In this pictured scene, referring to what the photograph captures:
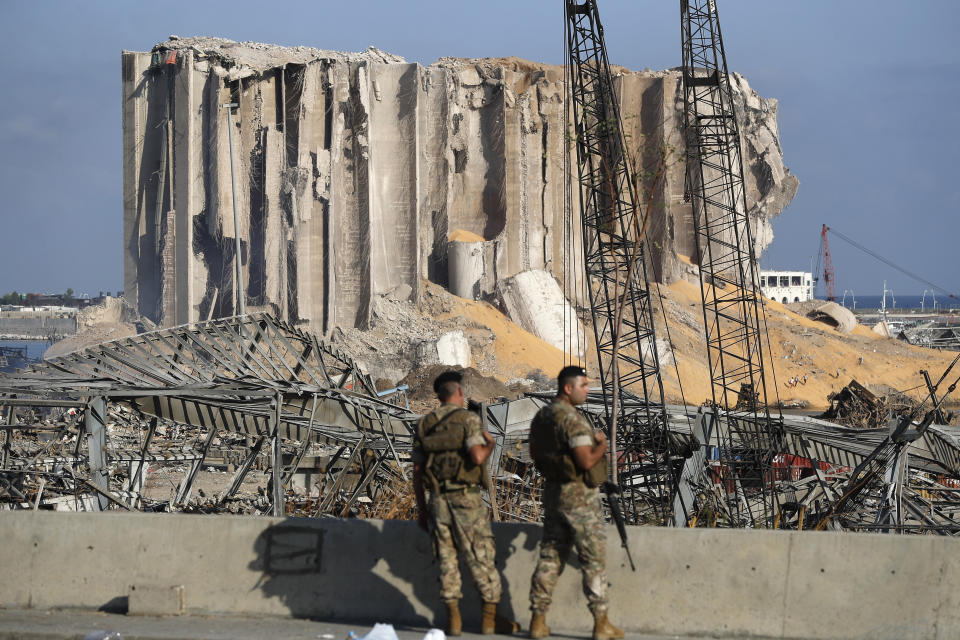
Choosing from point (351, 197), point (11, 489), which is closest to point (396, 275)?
point (351, 197)

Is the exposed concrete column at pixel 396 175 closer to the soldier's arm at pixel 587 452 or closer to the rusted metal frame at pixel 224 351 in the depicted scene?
the rusted metal frame at pixel 224 351

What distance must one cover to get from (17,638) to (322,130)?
43.7m

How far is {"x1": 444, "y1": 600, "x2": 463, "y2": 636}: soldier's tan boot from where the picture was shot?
6363 millimetres

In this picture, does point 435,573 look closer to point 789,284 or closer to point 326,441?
point 326,441

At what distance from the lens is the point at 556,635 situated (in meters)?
6.53

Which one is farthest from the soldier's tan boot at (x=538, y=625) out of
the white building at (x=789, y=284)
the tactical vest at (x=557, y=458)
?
the white building at (x=789, y=284)

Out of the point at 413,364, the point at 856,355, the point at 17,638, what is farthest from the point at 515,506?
the point at 856,355

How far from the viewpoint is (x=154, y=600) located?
6.86 meters

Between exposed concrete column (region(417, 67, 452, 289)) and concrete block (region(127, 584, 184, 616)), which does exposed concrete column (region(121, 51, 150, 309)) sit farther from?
concrete block (region(127, 584, 184, 616))

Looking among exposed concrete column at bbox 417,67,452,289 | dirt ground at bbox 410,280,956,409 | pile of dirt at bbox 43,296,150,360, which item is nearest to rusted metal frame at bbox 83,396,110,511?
dirt ground at bbox 410,280,956,409

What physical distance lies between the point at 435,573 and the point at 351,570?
59cm

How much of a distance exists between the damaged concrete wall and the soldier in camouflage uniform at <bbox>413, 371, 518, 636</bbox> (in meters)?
36.7

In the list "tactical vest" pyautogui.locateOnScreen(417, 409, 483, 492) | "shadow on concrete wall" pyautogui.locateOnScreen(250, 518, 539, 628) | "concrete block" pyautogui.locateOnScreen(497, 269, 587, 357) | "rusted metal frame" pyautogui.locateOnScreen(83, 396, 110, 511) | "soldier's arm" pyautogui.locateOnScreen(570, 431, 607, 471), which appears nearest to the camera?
"soldier's arm" pyautogui.locateOnScreen(570, 431, 607, 471)

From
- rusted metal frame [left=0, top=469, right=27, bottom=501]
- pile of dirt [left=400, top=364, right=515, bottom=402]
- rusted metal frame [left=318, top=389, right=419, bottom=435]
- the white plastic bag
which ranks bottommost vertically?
the white plastic bag
